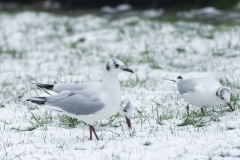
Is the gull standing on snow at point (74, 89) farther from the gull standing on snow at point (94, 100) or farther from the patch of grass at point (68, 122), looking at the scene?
the patch of grass at point (68, 122)

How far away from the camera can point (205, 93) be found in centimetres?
454

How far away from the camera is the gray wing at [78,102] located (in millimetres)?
3959

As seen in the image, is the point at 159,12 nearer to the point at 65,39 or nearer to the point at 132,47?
the point at 65,39

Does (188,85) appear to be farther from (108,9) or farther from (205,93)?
(108,9)

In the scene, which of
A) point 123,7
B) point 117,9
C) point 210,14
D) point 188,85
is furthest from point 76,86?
point 123,7

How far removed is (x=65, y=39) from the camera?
1133 cm

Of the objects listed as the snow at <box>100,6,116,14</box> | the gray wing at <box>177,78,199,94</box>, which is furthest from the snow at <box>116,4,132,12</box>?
the gray wing at <box>177,78,199,94</box>

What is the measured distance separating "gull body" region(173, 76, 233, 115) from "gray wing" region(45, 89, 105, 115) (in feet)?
4.01

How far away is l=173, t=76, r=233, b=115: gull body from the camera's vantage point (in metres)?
4.46

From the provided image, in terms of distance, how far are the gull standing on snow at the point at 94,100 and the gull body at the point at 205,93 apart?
41.3 inches

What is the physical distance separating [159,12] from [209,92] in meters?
12.4

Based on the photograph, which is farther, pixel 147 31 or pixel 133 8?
pixel 133 8

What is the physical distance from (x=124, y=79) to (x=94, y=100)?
323 cm

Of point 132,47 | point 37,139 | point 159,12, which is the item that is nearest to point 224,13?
point 159,12
